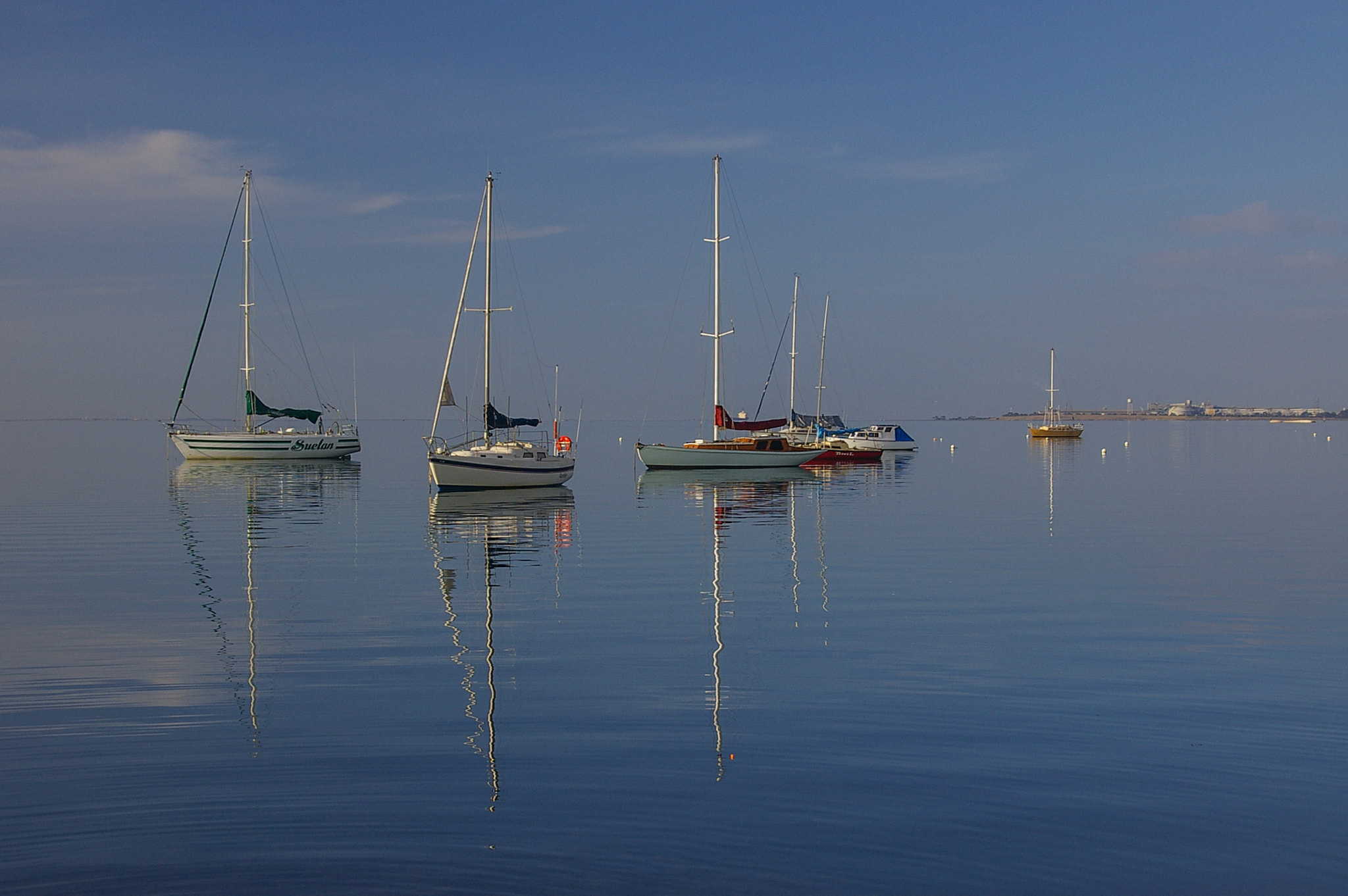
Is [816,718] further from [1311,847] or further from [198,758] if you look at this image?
[198,758]

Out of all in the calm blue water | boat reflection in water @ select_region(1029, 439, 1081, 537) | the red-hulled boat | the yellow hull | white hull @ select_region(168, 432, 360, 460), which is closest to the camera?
the calm blue water

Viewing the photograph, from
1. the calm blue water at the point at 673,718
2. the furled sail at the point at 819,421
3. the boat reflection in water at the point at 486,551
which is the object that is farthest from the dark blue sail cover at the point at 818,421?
the calm blue water at the point at 673,718

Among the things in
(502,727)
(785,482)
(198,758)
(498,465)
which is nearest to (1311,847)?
(502,727)

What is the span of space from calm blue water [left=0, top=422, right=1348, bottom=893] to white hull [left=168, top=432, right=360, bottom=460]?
184ft

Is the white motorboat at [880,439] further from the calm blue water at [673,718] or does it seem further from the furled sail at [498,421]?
the calm blue water at [673,718]

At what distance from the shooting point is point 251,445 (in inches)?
3482

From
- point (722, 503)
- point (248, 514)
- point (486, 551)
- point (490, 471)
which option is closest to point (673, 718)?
point (486, 551)

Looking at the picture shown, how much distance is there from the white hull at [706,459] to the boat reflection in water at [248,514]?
18925mm

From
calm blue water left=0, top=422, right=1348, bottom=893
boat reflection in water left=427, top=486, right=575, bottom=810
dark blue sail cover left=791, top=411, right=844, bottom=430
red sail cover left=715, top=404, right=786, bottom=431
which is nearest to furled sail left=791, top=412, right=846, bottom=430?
dark blue sail cover left=791, top=411, right=844, bottom=430

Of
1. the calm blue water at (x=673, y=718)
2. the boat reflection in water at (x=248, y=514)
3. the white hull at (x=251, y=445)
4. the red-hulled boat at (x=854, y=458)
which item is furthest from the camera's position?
the red-hulled boat at (x=854, y=458)

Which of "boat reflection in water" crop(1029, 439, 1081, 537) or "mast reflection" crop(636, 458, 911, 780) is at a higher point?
"boat reflection in water" crop(1029, 439, 1081, 537)

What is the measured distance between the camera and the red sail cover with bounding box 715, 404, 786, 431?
75.2 metres

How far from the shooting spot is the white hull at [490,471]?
55.5 meters

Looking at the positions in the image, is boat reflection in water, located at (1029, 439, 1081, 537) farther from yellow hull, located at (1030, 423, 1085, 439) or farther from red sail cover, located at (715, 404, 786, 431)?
red sail cover, located at (715, 404, 786, 431)
